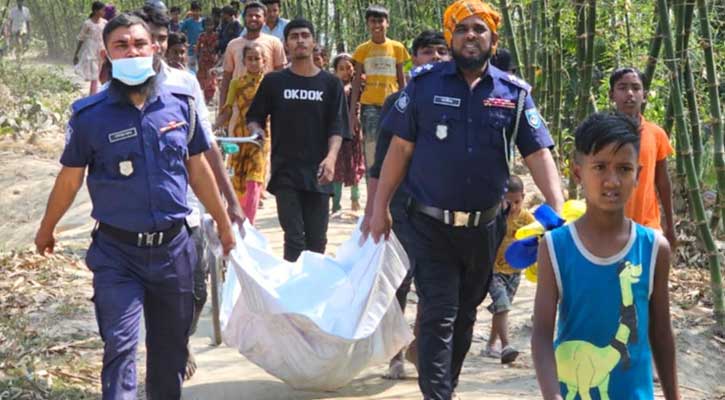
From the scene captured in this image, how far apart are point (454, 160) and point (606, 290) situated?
1.72m

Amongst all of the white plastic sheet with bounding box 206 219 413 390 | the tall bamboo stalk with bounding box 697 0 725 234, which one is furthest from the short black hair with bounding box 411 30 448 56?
the white plastic sheet with bounding box 206 219 413 390

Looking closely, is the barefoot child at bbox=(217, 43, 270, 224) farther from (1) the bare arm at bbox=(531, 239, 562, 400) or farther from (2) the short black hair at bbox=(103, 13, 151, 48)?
(1) the bare arm at bbox=(531, 239, 562, 400)

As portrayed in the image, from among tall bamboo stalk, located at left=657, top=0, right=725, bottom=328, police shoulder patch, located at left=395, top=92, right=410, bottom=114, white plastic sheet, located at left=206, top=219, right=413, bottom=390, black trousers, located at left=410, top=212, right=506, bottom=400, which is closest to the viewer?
black trousers, located at left=410, top=212, right=506, bottom=400

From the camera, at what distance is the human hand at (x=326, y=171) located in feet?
22.0

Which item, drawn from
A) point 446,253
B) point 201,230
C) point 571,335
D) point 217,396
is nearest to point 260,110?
point 201,230

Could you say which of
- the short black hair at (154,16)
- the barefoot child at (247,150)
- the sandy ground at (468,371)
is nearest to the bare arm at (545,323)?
the sandy ground at (468,371)

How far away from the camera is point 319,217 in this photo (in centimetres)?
695

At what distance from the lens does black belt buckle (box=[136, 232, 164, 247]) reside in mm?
4633

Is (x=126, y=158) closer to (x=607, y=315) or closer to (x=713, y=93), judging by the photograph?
(x=607, y=315)

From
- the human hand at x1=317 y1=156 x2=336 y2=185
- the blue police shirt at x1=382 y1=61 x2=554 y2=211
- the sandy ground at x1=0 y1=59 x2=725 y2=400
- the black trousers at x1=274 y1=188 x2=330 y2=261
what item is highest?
the blue police shirt at x1=382 y1=61 x2=554 y2=211

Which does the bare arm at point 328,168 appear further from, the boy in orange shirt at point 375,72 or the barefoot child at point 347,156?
the barefoot child at point 347,156

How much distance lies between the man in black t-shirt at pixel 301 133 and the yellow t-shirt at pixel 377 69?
3068 mm

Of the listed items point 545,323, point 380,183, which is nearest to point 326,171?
point 380,183

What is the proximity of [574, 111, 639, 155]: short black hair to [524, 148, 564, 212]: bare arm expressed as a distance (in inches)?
56.5
